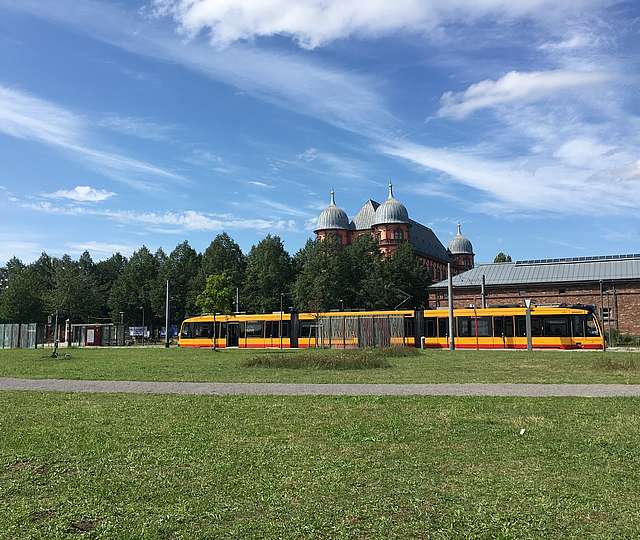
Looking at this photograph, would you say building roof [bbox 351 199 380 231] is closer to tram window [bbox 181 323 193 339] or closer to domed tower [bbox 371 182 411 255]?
domed tower [bbox 371 182 411 255]

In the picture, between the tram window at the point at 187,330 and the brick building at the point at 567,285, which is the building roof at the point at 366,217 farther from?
the tram window at the point at 187,330

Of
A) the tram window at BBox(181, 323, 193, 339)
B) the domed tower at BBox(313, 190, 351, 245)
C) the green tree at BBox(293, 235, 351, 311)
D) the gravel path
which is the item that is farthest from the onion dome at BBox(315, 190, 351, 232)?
the gravel path

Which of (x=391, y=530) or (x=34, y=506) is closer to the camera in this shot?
(x=391, y=530)

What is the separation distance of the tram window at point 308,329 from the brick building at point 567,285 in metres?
31.5

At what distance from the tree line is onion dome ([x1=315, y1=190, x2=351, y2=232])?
59.7 feet

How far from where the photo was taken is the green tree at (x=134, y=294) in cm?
9038

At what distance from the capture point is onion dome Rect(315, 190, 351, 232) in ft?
367

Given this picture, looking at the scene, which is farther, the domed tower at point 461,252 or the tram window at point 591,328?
the domed tower at point 461,252

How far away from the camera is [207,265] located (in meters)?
91.4

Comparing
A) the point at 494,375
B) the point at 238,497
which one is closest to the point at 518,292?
the point at 494,375

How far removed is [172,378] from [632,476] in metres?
14.2

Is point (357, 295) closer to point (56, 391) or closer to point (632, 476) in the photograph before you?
point (56, 391)

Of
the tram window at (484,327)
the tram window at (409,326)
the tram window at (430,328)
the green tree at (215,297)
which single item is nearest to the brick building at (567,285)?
the tram window at (484,327)

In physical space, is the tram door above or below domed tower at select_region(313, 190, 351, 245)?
below
